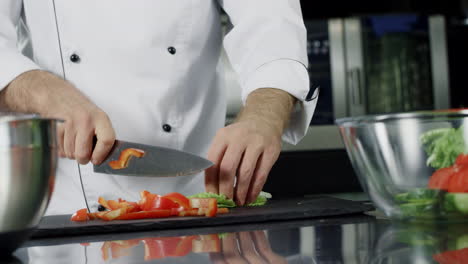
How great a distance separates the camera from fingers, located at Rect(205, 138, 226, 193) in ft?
3.11

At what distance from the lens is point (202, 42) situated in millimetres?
1287

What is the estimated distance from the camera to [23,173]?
1.75 feet

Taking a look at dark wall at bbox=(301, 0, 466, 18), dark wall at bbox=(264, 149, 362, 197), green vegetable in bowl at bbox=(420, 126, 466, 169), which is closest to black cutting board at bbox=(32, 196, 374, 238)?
green vegetable in bowl at bbox=(420, 126, 466, 169)

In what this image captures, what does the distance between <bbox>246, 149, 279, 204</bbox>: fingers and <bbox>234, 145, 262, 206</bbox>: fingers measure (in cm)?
1

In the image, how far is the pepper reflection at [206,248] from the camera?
21.5 inches

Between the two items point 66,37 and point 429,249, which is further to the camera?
point 66,37

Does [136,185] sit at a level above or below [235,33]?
below

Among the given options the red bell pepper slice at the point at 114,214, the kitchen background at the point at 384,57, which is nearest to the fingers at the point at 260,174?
the red bell pepper slice at the point at 114,214

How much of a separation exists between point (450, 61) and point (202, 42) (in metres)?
2.00

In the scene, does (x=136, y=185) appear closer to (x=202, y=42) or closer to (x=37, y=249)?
(x=202, y=42)

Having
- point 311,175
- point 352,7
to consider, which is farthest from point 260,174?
point 352,7

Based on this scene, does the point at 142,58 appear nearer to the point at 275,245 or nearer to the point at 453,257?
the point at 275,245

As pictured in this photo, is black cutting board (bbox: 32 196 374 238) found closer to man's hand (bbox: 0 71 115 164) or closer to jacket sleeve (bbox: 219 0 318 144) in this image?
man's hand (bbox: 0 71 115 164)

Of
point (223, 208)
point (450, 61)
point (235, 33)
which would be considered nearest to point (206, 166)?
point (223, 208)
